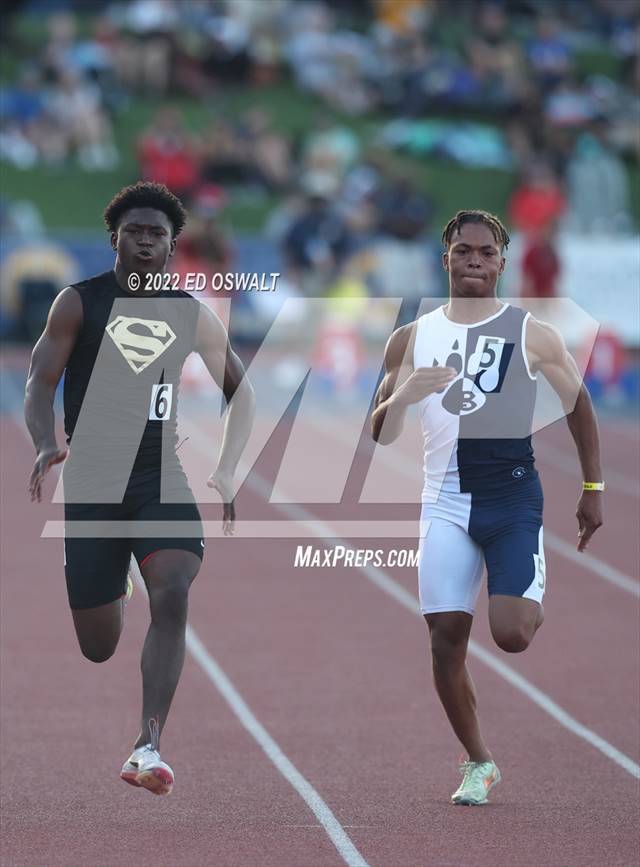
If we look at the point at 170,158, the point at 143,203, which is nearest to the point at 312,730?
the point at 143,203

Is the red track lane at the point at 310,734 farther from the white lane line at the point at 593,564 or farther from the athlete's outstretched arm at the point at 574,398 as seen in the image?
the athlete's outstretched arm at the point at 574,398

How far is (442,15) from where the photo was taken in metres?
25.9

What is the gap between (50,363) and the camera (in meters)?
5.30

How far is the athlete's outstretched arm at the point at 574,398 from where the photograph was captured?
221 inches

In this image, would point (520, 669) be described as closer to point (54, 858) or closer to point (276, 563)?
point (276, 563)

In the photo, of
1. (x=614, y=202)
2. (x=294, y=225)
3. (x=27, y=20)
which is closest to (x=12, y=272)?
(x=294, y=225)

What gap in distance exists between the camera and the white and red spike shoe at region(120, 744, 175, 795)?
192 inches

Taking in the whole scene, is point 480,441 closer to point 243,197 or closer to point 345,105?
point 243,197

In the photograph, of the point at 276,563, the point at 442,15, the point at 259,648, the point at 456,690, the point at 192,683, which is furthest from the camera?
the point at 442,15

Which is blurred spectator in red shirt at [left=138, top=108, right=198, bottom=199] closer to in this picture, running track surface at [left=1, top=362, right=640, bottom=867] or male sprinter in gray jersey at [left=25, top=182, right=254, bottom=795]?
A: running track surface at [left=1, top=362, right=640, bottom=867]

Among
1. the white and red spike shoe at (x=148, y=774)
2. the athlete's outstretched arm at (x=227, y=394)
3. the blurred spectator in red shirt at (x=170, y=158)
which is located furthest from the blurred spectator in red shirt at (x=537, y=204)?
the white and red spike shoe at (x=148, y=774)

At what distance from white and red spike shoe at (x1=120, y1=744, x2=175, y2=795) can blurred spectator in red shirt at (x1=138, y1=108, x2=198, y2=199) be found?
1583cm

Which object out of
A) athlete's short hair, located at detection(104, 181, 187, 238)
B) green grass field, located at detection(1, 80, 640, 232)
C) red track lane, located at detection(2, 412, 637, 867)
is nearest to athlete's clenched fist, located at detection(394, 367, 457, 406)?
athlete's short hair, located at detection(104, 181, 187, 238)

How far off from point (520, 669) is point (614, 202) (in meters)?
14.8
